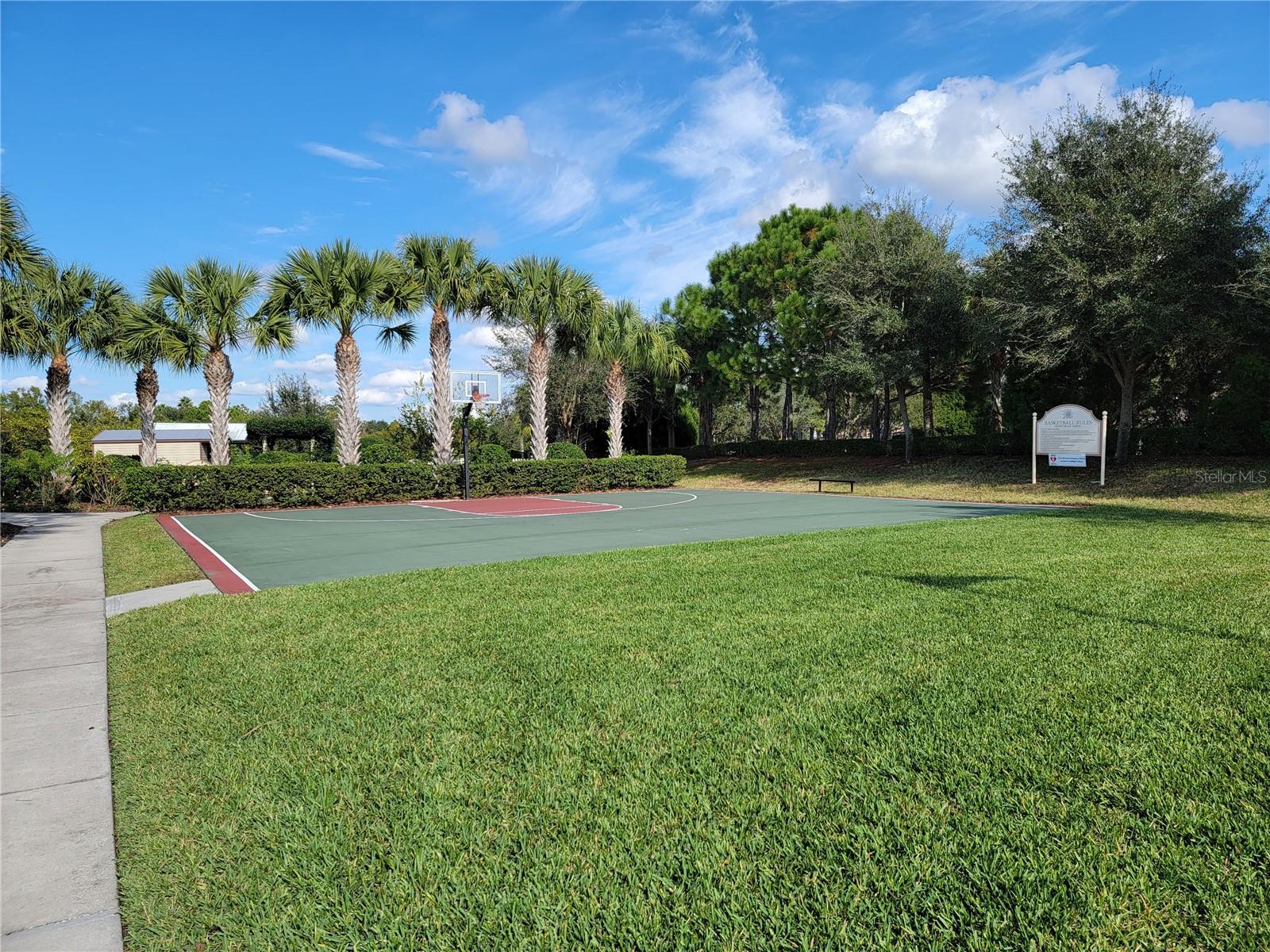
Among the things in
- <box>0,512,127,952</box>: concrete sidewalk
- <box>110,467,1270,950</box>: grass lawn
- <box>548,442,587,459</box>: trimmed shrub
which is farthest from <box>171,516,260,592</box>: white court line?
<box>548,442,587,459</box>: trimmed shrub

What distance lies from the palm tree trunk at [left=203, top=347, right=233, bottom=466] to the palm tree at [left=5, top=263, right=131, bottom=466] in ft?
12.3

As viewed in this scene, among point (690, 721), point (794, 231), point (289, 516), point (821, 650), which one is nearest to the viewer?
point (690, 721)

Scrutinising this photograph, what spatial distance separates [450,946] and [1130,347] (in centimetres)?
2426

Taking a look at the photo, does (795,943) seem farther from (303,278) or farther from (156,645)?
(303,278)

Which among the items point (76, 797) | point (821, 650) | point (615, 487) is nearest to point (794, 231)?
point (615, 487)

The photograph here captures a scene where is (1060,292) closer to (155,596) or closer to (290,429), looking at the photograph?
(155,596)

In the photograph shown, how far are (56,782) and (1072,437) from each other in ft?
74.2

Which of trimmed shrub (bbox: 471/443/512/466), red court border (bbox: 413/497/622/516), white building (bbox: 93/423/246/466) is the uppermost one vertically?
white building (bbox: 93/423/246/466)

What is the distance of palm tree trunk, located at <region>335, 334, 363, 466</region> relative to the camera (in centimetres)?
2255

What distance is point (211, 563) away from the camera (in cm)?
1000

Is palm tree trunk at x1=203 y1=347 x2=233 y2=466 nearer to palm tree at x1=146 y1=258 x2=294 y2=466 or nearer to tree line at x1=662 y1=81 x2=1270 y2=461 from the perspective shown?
palm tree at x1=146 y1=258 x2=294 y2=466

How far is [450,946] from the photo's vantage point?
6.95 ft

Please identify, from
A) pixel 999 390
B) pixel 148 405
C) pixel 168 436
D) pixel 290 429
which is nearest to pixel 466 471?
pixel 148 405

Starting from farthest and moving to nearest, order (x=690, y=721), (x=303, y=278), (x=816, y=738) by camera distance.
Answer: (x=303, y=278)
(x=690, y=721)
(x=816, y=738)
